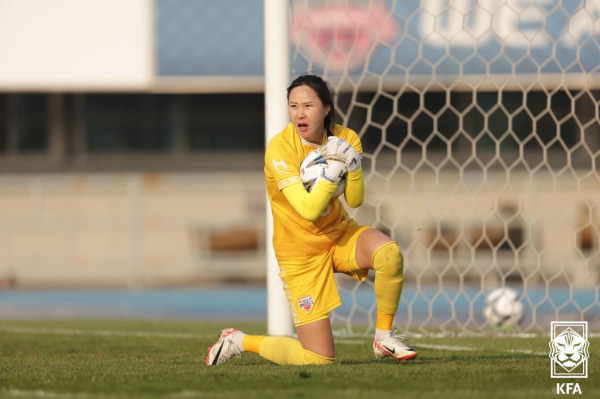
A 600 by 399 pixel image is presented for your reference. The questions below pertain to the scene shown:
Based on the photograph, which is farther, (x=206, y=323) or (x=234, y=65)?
(x=234, y=65)

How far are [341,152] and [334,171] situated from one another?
0.10 metres

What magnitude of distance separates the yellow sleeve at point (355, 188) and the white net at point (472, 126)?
2.80 m

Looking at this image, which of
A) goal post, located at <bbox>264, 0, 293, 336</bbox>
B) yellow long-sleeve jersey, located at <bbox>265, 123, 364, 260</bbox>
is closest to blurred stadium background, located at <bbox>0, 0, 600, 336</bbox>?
goal post, located at <bbox>264, 0, 293, 336</bbox>

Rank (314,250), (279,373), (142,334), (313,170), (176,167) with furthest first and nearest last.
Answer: (176,167)
(142,334)
(314,250)
(313,170)
(279,373)

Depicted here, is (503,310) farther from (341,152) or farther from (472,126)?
(472,126)

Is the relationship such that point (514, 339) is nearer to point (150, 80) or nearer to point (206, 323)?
point (206, 323)

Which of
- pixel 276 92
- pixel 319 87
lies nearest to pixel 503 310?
pixel 276 92

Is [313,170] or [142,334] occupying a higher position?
[313,170]

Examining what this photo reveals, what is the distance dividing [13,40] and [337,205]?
43.5 ft

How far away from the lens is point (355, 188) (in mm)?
5141

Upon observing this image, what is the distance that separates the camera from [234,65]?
58.5 ft

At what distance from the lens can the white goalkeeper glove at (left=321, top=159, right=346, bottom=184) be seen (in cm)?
496

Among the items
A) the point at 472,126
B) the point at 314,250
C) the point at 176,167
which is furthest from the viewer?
the point at 176,167

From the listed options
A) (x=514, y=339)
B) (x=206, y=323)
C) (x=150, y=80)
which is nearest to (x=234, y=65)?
(x=150, y=80)
